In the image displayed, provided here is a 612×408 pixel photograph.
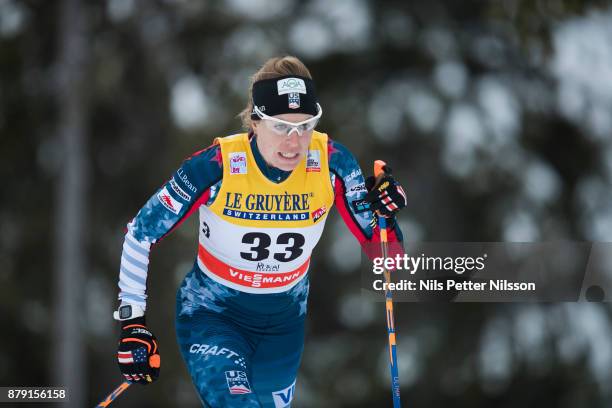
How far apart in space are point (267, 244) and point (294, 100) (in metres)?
0.71

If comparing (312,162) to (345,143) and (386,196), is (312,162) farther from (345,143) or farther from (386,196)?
(345,143)

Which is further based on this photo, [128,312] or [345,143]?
[345,143]

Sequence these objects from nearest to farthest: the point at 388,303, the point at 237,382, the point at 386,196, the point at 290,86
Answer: the point at 237,382 < the point at 290,86 < the point at 386,196 < the point at 388,303

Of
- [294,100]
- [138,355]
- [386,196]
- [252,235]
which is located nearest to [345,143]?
[386,196]

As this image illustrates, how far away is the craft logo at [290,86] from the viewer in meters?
4.73

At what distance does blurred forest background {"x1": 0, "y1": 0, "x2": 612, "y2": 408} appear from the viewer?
1864 cm

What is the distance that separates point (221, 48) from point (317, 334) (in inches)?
234

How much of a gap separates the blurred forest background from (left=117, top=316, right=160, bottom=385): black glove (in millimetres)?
13785

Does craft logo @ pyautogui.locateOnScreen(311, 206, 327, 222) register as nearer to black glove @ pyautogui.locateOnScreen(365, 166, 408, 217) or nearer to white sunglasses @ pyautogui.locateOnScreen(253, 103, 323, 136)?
black glove @ pyautogui.locateOnScreen(365, 166, 408, 217)

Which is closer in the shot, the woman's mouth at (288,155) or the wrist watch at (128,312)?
the woman's mouth at (288,155)

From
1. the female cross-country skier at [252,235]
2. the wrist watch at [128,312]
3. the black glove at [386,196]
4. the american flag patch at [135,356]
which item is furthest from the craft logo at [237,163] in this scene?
the american flag patch at [135,356]

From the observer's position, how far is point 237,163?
483 cm

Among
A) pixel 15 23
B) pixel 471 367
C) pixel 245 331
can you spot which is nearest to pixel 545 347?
pixel 471 367

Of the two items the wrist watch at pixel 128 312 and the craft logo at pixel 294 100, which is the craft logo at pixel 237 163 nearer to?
the craft logo at pixel 294 100
